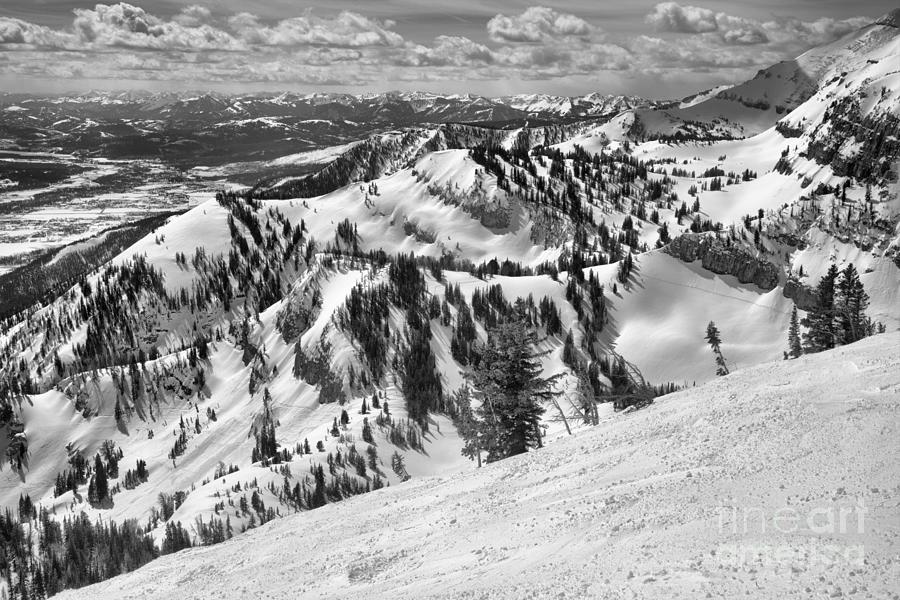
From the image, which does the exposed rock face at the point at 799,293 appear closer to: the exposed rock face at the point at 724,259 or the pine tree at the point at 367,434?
the exposed rock face at the point at 724,259

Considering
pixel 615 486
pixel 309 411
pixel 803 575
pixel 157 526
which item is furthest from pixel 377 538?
pixel 309 411

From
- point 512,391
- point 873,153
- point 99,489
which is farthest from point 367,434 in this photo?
point 873,153

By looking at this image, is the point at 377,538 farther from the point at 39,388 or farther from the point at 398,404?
the point at 39,388

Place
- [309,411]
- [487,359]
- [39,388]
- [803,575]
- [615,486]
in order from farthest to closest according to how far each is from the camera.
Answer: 1. [39,388]
2. [309,411]
3. [487,359]
4. [615,486]
5. [803,575]

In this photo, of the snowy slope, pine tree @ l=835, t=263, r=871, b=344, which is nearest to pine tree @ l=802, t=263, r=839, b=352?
pine tree @ l=835, t=263, r=871, b=344

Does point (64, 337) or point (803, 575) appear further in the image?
Answer: point (64, 337)

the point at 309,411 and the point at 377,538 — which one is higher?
the point at 377,538

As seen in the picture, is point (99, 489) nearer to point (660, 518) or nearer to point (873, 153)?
point (660, 518)

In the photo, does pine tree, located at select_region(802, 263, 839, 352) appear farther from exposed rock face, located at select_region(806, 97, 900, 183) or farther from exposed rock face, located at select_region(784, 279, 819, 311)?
exposed rock face, located at select_region(806, 97, 900, 183)
